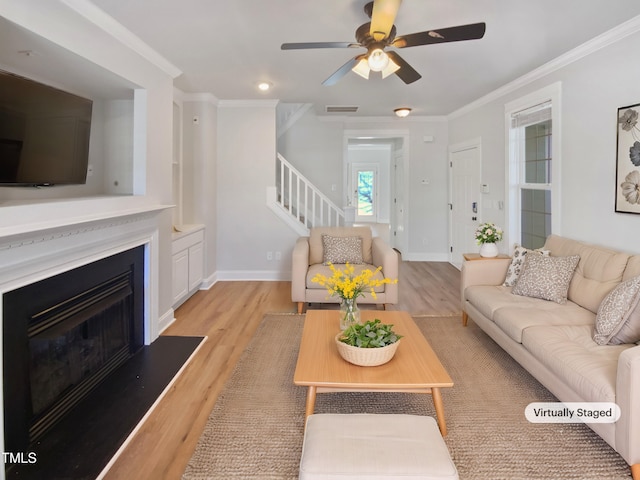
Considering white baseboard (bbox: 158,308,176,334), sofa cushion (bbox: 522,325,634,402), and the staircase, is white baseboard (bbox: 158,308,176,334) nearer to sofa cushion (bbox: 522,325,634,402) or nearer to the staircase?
the staircase

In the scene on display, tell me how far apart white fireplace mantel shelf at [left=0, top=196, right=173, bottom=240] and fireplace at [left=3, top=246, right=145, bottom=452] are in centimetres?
33

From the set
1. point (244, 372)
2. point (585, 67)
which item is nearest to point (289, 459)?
point (244, 372)

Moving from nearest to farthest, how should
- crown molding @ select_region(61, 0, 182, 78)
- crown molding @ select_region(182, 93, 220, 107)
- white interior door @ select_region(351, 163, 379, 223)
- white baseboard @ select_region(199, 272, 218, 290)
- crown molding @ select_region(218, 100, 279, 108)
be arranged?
crown molding @ select_region(61, 0, 182, 78), crown molding @ select_region(182, 93, 220, 107), white baseboard @ select_region(199, 272, 218, 290), crown molding @ select_region(218, 100, 279, 108), white interior door @ select_region(351, 163, 379, 223)

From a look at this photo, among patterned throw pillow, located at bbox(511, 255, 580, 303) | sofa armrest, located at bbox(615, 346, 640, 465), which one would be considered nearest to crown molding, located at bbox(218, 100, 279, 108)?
patterned throw pillow, located at bbox(511, 255, 580, 303)

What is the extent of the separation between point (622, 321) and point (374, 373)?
4.75 feet

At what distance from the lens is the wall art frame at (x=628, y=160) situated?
112 inches

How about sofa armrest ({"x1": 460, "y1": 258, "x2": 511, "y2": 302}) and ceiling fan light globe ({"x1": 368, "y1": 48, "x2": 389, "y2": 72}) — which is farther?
sofa armrest ({"x1": 460, "y1": 258, "x2": 511, "y2": 302})

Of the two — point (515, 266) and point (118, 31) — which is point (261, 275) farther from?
point (118, 31)

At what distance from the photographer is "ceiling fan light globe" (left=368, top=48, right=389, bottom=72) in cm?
248

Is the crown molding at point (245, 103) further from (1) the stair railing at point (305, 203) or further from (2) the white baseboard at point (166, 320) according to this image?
(2) the white baseboard at point (166, 320)

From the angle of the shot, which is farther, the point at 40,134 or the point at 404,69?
the point at 404,69

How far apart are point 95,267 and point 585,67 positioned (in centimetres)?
414

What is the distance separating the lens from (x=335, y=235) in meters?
4.59

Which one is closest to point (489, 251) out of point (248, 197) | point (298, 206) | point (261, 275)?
point (298, 206)
